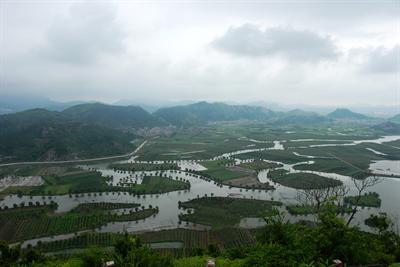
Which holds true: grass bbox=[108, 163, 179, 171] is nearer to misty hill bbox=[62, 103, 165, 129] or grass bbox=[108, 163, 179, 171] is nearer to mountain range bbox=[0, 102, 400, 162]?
mountain range bbox=[0, 102, 400, 162]

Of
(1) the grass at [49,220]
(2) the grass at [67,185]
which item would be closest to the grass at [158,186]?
(2) the grass at [67,185]

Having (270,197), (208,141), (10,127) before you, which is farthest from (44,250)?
(10,127)

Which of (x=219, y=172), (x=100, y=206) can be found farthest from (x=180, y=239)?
(x=219, y=172)

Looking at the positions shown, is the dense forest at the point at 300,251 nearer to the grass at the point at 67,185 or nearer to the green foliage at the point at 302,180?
the green foliage at the point at 302,180

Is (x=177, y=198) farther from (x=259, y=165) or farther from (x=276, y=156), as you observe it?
(x=276, y=156)

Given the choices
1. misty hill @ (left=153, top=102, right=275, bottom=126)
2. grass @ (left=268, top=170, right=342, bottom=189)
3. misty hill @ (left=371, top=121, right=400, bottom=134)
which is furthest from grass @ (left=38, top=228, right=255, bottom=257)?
misty hill @ (left=153, top=102, right=275, bottom=126)
